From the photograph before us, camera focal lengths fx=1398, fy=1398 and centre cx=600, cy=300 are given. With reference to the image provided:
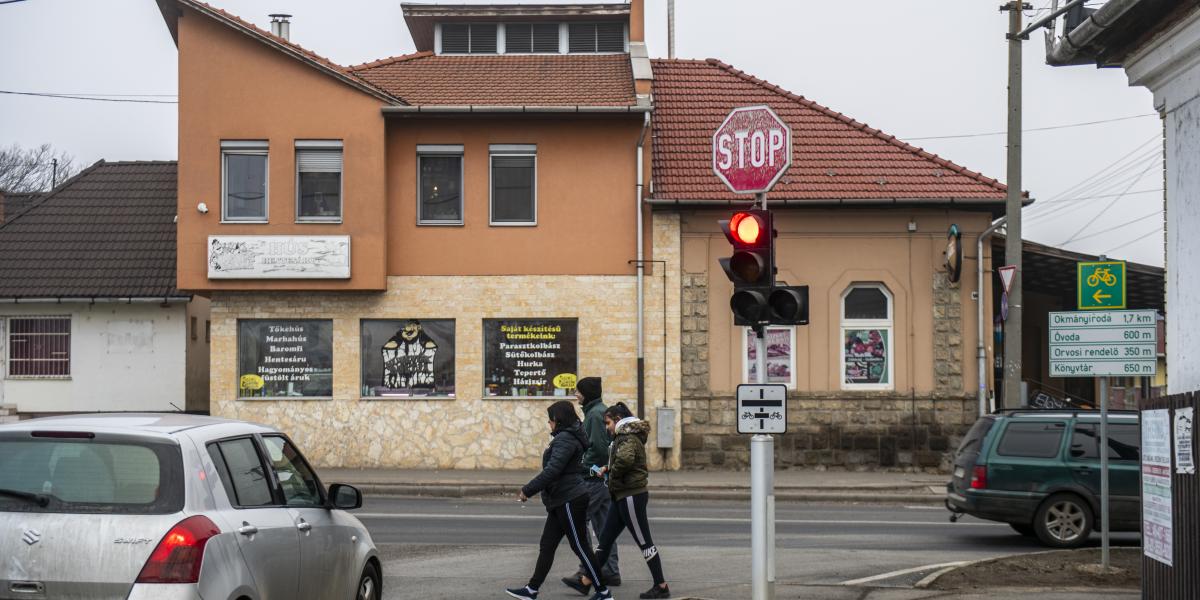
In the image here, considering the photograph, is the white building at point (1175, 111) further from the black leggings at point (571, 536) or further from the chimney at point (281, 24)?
the chimney at point (281, 24)

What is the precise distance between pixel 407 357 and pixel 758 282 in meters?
15.4

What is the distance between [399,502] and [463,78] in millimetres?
9520

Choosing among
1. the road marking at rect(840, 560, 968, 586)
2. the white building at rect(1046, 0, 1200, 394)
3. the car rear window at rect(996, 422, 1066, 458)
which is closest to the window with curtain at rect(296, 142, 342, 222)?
the car rear window at rect(996, 422, 1066, 458)

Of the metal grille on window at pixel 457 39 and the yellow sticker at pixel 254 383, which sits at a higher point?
the metal grille on window at pixel 457 39

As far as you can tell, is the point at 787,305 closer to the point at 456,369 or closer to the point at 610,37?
the point at 456,369

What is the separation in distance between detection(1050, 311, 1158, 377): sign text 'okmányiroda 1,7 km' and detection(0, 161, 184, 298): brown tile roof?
61.1 ft

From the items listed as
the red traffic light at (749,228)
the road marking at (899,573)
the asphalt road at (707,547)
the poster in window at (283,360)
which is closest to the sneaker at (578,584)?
the asphalt road at (707,547)

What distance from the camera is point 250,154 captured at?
2472cm

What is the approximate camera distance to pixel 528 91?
2578 centimetres

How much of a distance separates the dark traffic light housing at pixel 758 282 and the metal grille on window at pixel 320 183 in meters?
15.3

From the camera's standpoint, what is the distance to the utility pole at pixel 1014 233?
73.7ft

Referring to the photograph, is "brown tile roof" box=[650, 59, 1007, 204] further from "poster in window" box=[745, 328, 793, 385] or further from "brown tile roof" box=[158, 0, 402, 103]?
"brown tile roof" box=[158, 0, 402, 103]

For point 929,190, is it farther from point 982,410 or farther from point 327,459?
point 327,459

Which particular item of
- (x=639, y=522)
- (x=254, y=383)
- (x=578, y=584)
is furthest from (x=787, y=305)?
(x=254, y=383)
